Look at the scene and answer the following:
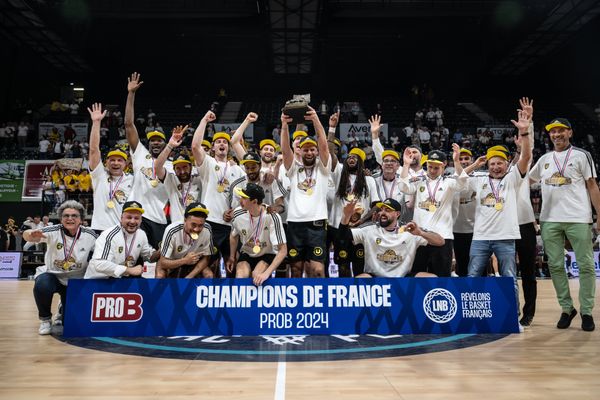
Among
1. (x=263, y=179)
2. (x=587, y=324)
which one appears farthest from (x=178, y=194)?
(x=587, y=324)

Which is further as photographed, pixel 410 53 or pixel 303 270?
pixel 410 53

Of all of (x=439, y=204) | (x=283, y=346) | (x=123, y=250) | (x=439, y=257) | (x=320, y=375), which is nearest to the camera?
(x=320, y=375)

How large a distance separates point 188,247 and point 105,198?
1.43 meters

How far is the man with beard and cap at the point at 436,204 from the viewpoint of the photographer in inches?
233

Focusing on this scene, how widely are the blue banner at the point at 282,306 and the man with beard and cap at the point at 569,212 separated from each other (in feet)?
3.07

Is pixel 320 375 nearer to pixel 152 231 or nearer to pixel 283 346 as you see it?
pixel 283 346

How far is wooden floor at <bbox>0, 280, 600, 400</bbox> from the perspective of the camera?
3342 millimetres

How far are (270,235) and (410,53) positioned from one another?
24.7 m

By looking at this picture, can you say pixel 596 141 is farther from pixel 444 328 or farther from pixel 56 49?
pixel 56 49

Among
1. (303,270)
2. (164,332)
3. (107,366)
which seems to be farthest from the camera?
(303,270)

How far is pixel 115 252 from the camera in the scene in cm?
548

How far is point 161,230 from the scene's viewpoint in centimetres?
641

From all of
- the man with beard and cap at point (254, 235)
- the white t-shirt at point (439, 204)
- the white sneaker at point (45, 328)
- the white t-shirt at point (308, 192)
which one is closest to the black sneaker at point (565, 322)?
the white t-shirt at point (439, 204)

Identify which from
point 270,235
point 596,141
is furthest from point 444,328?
point 596,141
